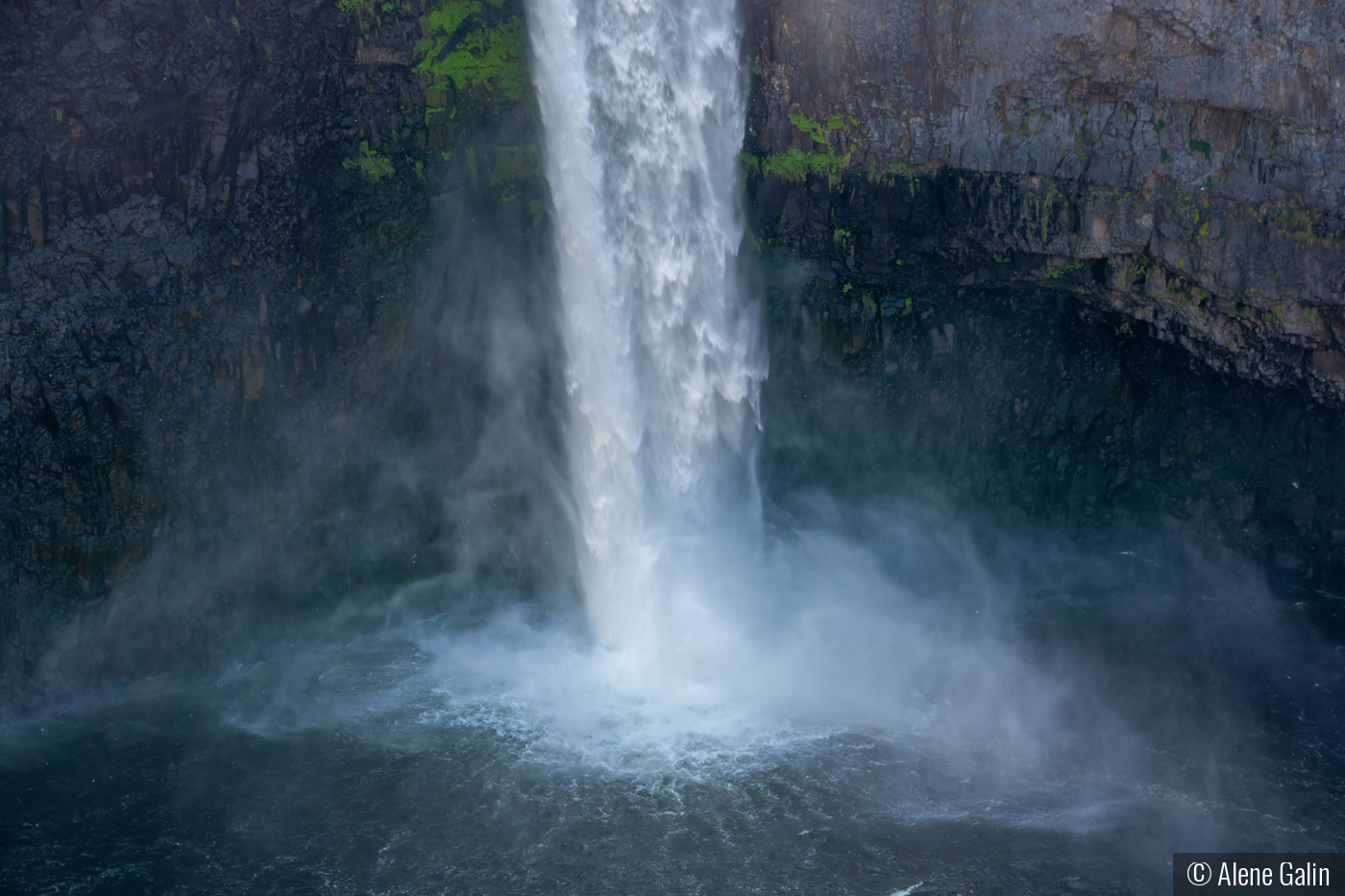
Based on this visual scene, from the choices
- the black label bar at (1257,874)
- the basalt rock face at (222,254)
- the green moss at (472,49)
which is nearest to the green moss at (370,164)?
the basalt rock face at (222,254)

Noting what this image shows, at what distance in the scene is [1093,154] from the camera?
64.1 ft

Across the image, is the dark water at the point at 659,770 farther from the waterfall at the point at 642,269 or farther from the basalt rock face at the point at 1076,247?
the basalt rock face at the point at 1076,247

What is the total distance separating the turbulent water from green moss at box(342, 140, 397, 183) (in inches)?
117

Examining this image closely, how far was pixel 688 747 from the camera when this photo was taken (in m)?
16.9

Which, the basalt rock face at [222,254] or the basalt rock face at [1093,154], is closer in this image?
the basalt rock face at [222,254]

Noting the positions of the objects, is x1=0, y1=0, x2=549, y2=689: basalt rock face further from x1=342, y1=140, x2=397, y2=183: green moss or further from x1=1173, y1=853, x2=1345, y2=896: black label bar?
x1=1173, y1=853, x2=1345, y2=896: black label bar

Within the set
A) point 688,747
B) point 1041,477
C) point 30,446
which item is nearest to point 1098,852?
point 688,747

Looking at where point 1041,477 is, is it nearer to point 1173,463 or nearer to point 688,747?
point 1173,463

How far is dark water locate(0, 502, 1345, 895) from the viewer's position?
14.5 m

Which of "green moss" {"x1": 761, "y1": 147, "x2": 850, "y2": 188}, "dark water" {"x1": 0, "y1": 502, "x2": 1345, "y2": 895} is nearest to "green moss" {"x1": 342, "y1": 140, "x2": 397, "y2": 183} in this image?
"green moss" {"x1": 761, "y1": 147, "x2": 850, "y2": 188}

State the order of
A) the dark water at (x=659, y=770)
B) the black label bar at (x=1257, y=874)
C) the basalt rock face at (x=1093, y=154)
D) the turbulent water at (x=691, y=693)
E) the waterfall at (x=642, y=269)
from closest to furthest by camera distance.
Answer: the black label bar at (x=1257, y=874) < the dark water at (x=659, y=770) < the turbulent water at (x=691, y=693) < the basalt rock face at (x=1093, y=154) < the waterfall at (x=642, y=269)

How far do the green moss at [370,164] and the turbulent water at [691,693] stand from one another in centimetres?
297

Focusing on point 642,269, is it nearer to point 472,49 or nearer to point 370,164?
point 472,49

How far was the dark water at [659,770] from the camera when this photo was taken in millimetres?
14539
